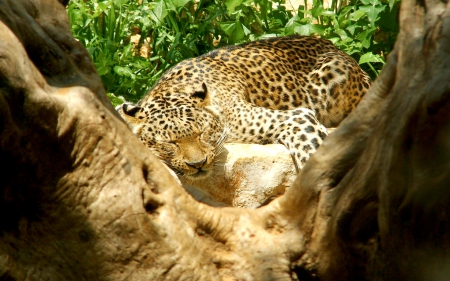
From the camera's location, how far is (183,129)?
7227 mm

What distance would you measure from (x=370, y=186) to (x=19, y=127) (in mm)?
1744

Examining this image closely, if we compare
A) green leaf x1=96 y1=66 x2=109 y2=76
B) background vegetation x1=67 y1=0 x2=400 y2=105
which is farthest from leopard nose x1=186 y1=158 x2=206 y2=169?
green leaf x1=96 y1=66 x2=109 y2=76

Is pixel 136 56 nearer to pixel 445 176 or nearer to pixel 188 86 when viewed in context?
pixel 188 86

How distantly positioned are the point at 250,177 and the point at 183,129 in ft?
2.71

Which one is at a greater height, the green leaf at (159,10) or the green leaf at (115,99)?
the green leaf at (159,10)

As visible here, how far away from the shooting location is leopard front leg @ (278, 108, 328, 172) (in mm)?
7180

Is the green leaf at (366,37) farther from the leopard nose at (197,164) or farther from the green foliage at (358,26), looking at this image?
the leopard nose at (197,164)

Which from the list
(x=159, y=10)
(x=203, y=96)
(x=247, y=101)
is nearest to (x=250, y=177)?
(x=203, y=96)

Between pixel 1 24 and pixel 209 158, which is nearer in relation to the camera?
pixel 1 24

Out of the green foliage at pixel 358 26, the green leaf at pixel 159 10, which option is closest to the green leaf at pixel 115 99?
the green leaf at pixel 159 10

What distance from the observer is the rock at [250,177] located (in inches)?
273

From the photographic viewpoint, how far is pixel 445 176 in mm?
3297

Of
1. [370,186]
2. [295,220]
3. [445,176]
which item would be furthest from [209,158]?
[445,176]

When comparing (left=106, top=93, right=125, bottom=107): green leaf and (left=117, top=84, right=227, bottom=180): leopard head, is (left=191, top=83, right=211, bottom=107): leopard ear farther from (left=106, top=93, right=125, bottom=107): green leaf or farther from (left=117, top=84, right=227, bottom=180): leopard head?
(left=106, top=93, right=125, bottom=107): green leaf
